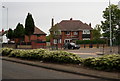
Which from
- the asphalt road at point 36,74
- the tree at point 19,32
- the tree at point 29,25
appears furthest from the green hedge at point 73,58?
the tree at point 19,32

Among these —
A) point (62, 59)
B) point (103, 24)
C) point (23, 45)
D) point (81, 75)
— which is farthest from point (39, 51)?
point (103, 24)

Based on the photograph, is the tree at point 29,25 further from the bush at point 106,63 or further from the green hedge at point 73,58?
the bush at point 106,63

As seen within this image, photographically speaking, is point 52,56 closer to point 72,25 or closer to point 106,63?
point 106,63

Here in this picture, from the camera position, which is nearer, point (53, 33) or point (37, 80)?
point (37, 80)

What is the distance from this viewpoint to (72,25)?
221 ft

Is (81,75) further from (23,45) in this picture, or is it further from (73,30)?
(73,30)

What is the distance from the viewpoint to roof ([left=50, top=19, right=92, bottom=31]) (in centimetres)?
6546

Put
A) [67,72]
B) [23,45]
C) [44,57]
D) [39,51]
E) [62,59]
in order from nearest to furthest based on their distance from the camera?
[67,72]
[62,59]
[44,57]
[39,51]
[23,45]

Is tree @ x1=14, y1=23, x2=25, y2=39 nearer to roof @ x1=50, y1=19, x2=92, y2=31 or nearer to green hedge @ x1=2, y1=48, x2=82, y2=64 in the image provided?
roof @ x1=50, y1=19, x2=92, y2=31

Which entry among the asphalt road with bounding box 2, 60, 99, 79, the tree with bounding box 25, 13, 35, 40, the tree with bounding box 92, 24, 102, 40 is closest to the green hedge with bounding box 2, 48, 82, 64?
the asphalt road with bounding box 2, 60, 99, 79

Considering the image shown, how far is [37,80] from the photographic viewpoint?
9.14 meters

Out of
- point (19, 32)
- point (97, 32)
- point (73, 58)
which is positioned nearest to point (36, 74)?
point (73, 58)

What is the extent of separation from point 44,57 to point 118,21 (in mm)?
38171

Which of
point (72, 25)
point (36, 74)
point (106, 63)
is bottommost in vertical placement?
point (36, 74)
